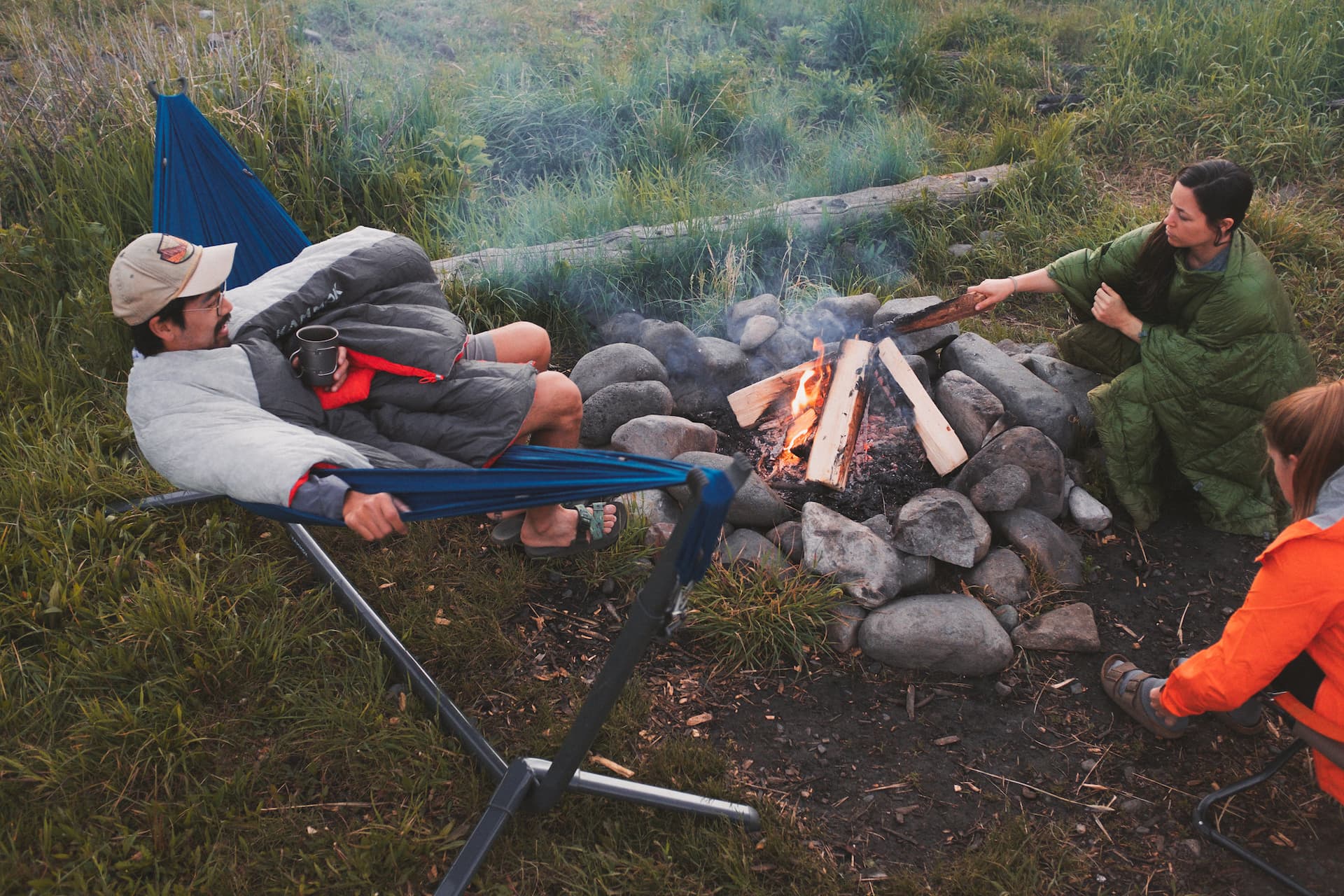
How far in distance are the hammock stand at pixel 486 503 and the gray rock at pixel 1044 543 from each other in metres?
1.54

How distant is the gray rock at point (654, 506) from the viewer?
3.53 meters

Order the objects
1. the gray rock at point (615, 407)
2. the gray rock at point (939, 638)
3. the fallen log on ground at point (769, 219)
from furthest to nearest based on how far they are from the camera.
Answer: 1. the fallen log on ground at point (769, 219)
2. the gray rock at point (615, 407)
3. the gray rock at point (939, 638)

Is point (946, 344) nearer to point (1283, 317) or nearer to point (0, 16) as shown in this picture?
point (1283, 317)

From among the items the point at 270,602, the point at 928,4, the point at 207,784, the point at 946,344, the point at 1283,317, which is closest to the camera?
the point at 207,784

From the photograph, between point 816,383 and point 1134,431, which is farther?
point 816,383

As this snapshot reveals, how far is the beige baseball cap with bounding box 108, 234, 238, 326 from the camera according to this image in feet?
8.00

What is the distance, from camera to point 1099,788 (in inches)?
108

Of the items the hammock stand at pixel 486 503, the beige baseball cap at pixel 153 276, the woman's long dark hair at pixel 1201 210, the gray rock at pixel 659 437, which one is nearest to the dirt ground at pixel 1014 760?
the hammock stand at pixel 486 503

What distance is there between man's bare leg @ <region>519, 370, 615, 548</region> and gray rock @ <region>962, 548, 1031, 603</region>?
135 centimetres

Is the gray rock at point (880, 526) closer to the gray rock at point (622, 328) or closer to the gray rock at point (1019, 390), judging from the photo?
the gray rock at point (1019, 390)

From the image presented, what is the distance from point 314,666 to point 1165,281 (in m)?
3.41

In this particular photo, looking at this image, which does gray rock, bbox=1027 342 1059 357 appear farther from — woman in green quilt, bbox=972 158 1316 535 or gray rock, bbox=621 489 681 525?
gray rock, bbox=621 489 681 525

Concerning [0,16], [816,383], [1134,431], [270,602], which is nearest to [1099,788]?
[1134,431]

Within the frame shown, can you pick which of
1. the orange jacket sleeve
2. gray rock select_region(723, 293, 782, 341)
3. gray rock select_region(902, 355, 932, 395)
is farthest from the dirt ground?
gray rock select_region(723, 293, 782, 341)
